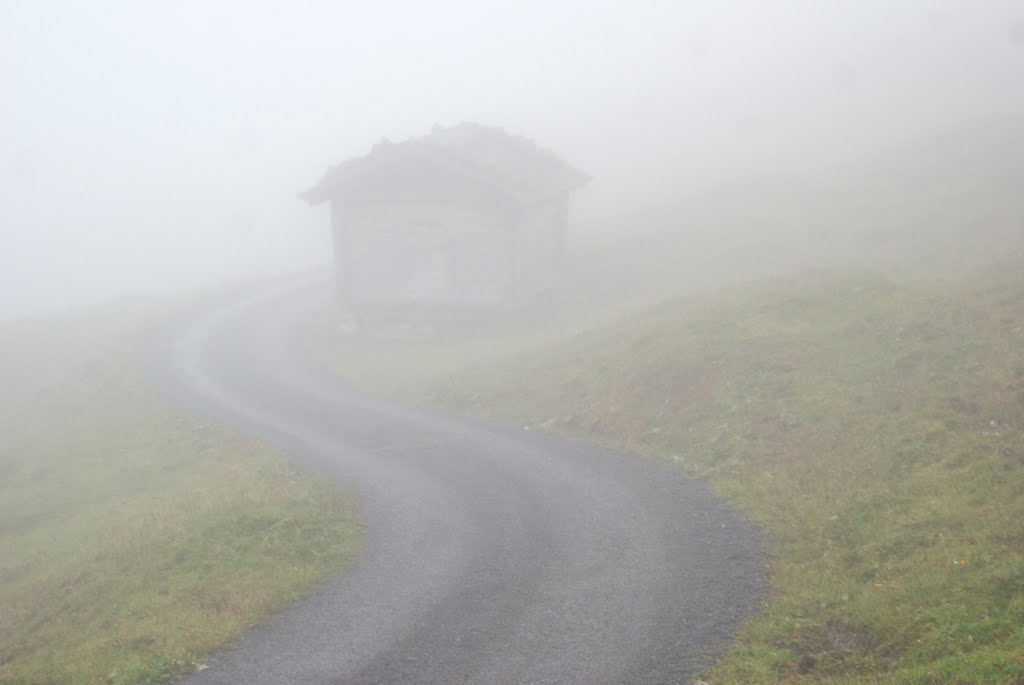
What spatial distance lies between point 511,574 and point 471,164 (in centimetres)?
2553

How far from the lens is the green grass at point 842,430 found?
32.1 ft

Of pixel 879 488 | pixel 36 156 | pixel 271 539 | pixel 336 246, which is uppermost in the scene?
pixel 36 156

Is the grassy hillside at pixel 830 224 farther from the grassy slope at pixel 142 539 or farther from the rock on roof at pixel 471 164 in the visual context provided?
the grassy slope at pixel 142 539

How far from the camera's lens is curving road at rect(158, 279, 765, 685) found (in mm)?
10758

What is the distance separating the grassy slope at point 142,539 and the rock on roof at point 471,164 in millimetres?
11978

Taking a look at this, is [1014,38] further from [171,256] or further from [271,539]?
[271,539]

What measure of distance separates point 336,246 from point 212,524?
80.8ft

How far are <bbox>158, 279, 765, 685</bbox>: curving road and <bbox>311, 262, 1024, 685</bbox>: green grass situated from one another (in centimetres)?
88

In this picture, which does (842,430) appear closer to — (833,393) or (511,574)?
(833,393)

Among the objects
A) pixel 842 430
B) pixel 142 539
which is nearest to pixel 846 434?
pixel 842 430

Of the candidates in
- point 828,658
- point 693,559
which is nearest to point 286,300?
point 693,559

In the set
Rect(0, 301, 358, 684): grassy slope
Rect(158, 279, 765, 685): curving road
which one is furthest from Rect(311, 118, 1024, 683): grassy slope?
Rect(0, 301, 358, 684): grassy slope

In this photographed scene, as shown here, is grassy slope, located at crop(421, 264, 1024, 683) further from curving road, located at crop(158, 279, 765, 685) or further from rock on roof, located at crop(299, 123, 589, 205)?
rock on roof, located at crop(299, 123, 589, 205)

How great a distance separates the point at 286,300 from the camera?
48.1 metres
